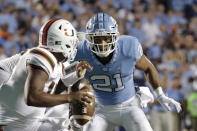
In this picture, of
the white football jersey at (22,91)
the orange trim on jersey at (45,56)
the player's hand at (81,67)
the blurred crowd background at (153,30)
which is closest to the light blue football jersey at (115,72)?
the player's hand at (81,67)

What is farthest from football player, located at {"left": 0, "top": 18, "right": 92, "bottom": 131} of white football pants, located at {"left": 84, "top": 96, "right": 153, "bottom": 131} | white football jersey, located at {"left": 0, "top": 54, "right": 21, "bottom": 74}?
white football pants, located at {"left": 84, "top": 96, "right": 153, "bottom": 131}

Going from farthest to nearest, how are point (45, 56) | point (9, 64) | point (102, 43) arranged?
point (102, 43) < point (9, 64) < point (45, 56)

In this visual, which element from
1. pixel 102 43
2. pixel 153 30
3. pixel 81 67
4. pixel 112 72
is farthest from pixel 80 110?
pixel 153 30

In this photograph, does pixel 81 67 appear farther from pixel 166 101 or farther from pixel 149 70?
pixel 166 101

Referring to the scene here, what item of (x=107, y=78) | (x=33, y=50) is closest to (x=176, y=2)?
(x=107, y=78)

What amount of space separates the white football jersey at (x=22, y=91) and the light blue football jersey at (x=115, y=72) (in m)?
0.74

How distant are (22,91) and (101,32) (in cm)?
112

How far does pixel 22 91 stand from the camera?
3.09 metres

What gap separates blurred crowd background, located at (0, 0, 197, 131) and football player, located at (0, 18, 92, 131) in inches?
148

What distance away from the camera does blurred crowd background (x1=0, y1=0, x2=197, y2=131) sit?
284 inches

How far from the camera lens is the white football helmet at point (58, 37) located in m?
3.15

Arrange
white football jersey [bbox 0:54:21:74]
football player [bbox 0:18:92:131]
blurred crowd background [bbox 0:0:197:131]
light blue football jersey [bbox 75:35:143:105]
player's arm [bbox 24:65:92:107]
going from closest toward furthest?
player's arm [bbox 24:65:92:107] → football player [bbox 0:18:92:131] → white football jersey [bbox 0:54:21:74] → light blue football jersey [bbox 75:35:143:105] → blurred crowd background [bbox 0:0:197:131]

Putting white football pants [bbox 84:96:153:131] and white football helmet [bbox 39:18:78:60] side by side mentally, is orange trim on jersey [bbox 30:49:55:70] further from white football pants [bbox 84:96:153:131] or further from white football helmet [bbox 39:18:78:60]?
white football pants [bbox 84:96:153:131]

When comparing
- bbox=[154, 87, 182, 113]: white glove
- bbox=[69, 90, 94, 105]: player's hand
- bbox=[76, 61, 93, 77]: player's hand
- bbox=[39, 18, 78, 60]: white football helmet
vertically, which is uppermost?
bbox=[39, 18, 78, 60]: white football helmet
